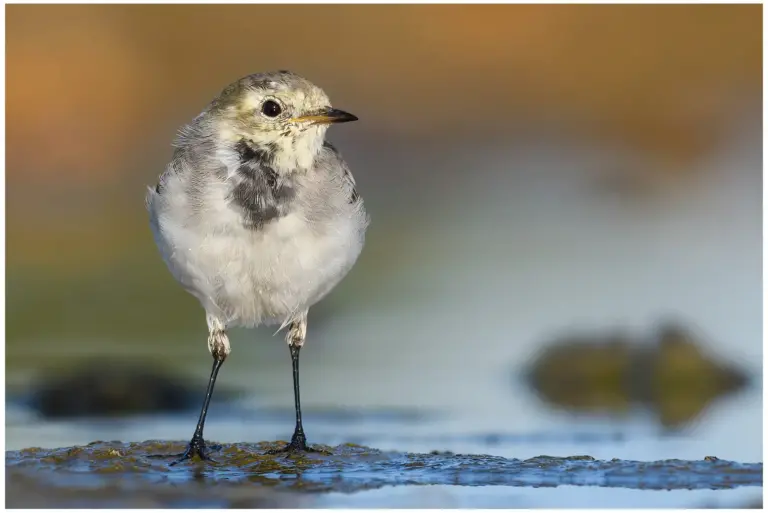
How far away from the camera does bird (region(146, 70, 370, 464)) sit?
27.0 ft

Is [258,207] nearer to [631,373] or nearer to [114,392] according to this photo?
[114,392]

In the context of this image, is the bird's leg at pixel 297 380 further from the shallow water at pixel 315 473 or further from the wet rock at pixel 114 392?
the wet rock at pixel 114 392

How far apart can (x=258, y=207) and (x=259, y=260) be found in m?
0.34

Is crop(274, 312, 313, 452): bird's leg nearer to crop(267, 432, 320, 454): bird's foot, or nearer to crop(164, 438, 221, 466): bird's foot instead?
crop(267, 432, 320, 454): bird's foot

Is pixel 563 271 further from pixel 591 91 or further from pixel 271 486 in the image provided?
pixel 271 486

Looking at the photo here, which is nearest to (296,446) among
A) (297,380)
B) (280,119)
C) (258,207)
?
(297,380)

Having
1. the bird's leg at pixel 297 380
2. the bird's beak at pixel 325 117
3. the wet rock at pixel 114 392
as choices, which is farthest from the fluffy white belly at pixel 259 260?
the wet rock at pixel 114 392

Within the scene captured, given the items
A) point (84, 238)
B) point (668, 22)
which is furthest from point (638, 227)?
point (84, 238)

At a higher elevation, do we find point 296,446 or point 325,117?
point 325,117

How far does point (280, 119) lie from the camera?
8461 mm

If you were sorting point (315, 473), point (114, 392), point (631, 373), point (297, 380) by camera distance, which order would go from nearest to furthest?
point (315, 473), point (297, 380), point (114, 392), point (631, 373)

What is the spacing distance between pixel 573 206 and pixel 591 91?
76.9 inches

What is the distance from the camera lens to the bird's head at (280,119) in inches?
332

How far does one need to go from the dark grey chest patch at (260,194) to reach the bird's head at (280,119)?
0.34 ft
